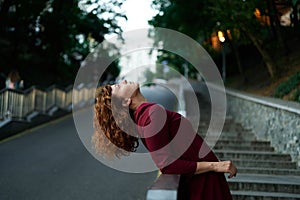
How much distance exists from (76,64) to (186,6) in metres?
10.1

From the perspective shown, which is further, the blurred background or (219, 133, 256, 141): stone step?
(219, 133, 256, 141): stone step

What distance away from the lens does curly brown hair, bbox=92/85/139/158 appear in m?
2.49

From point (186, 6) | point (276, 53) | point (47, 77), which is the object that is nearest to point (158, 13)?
point (186, 6)

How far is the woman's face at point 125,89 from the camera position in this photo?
98.4 inches

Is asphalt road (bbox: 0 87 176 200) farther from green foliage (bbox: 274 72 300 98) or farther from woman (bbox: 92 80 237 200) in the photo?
green foliage (bbox: 274 72 300 98)

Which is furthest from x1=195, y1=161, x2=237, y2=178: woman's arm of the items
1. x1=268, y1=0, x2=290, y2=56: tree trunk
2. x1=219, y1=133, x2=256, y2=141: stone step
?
x1=268, y1=0, x2=290, y2=56: tree trunk

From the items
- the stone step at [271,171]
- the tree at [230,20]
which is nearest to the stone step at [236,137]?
the stone step at [271,171]

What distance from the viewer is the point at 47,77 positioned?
26266 millimetres

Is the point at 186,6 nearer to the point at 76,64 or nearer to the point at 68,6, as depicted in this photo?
the point at 68,6

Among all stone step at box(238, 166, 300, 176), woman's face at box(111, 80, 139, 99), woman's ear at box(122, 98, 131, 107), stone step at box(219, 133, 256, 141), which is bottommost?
stone step at box(219, 133, 256, 141)

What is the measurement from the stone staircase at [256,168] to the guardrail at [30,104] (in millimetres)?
3839

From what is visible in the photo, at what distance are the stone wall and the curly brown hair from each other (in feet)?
18.0

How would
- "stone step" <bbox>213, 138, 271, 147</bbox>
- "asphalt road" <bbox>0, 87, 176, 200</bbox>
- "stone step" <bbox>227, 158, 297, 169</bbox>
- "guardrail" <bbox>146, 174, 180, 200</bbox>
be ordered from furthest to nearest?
"stone step" <bbox>213, 138, 271, 147</bbox> < "stone step" <bbox>227, 158, 297, 169</bbox> < "asphalt road" <bbox>0, 87, 176, 200</bbox> < "guardrail" <bbox>146, 174, 180, 200</bbox>

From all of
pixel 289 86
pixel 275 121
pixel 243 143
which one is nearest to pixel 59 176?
pixel 243 143
